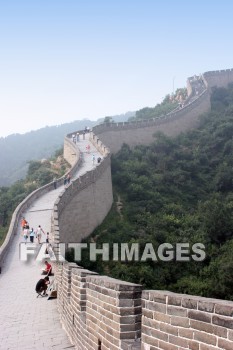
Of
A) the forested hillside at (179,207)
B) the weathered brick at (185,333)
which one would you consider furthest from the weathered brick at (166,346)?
the forested hillside at (179,207)

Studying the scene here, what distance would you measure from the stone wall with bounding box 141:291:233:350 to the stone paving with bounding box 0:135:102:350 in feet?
9.72

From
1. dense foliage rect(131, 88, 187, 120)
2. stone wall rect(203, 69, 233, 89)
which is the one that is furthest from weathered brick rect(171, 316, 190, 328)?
stone wall rect(203, 69, 233, 89)

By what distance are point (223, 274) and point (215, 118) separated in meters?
28.6

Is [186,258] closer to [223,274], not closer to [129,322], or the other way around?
[223,274]

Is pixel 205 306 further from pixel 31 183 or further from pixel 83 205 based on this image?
pixel 31 183

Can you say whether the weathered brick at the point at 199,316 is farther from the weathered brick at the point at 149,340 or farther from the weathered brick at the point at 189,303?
the weathered brick at the point at 149,340

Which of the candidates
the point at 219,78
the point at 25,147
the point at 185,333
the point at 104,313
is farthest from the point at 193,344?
the point at 25,147

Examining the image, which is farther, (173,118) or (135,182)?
(173,118)

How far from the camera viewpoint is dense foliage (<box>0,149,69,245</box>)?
→ 2695 cm

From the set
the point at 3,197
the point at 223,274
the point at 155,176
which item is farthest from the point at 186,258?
the point at 3,197

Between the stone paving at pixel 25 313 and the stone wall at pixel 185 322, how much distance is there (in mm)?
2963

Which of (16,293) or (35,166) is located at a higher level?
(35,166)

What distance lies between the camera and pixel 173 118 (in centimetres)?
3988

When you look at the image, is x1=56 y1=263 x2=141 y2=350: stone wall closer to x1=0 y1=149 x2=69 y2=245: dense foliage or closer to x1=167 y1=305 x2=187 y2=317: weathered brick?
x1=167 y1=305 x2=187 y2=317: weathered brick
